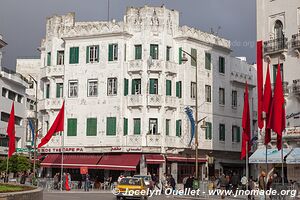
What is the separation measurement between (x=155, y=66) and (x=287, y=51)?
45.4 feet

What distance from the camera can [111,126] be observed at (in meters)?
50.8

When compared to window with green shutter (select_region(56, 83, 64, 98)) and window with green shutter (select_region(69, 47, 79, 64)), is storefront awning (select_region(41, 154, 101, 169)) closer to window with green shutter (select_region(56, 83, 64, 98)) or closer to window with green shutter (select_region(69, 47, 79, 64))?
window with green shutter (select_region(56, 83, 64, 98))

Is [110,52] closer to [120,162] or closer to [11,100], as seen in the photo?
[120,162]

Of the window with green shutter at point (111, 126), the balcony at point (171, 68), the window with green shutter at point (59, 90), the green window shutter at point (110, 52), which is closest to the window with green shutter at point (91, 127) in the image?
the window with green shutter at point (111, 126)

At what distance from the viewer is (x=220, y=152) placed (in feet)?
182

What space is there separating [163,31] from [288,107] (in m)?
16.2

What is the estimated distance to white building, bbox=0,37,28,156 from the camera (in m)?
67.4

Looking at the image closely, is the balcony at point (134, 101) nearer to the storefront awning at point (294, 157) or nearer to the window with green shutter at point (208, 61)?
the window with green shutter at point (208, 61)

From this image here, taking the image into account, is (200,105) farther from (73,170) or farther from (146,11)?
(73,170)

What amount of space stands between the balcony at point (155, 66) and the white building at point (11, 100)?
78.2 ft

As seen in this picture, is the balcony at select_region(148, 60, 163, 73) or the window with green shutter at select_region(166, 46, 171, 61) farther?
the window with green shutter at select_region(166, 46, 171, 61)

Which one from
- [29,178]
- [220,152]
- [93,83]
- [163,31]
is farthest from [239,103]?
[29,178]

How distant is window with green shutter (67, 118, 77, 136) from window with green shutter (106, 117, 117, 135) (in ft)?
11.5

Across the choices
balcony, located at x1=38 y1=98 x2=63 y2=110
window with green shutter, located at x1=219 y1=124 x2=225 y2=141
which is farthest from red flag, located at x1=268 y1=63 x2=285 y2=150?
balcony, located at x1=38 y1=98 x2=63 y2=110
